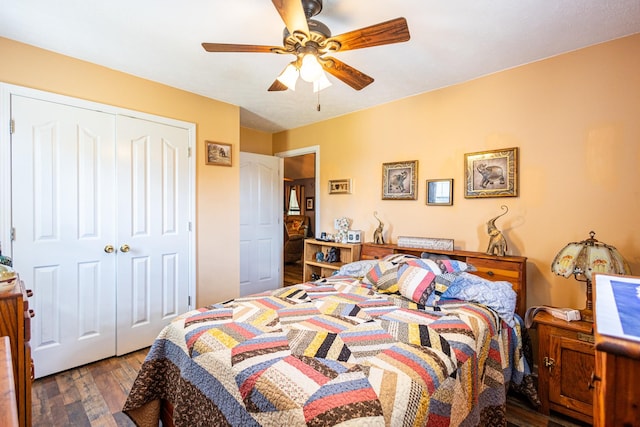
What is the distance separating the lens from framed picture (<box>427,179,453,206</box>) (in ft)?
9.06

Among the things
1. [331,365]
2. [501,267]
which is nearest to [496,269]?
[501,267]

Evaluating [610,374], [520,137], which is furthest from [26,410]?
[520,137]

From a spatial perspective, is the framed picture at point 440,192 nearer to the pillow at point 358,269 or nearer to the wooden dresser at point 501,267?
the wooden dresser at point 501,267

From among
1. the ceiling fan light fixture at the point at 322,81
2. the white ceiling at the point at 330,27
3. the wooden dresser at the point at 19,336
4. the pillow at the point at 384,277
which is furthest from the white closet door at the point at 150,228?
the pillow at the point at 384,277

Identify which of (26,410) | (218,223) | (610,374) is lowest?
(26,410)

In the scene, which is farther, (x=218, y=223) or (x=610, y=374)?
(x=218, y=223)

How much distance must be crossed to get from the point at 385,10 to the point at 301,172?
19.1 feet

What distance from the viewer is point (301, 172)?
294 inches

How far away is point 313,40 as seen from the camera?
1554 millimetres

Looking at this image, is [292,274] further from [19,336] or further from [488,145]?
[19,336]

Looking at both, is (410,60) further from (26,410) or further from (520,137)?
(26,410)

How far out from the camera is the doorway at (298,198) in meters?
6.11

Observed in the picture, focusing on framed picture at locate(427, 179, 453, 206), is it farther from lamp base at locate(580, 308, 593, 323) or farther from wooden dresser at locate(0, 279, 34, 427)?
wooden dresser at locate(0, 279, 34, 427)

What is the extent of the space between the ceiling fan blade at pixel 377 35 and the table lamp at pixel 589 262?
1.69 metres
